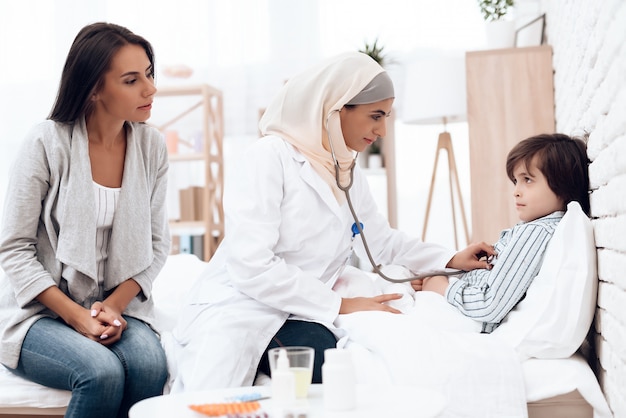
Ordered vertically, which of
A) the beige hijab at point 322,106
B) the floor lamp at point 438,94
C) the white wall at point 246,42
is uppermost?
the white wall at point 246,42

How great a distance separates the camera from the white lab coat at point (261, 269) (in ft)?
5.43

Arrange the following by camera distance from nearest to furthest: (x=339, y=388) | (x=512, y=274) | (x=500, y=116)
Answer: (x=339, y=388)
(x=512, y=274)
(x=500, y=116)

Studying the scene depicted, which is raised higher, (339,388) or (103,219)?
(103,219)

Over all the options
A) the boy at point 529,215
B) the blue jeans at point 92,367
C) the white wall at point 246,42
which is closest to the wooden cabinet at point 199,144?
the white wall at point 246,42

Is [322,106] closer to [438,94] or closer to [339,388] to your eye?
[339,388]

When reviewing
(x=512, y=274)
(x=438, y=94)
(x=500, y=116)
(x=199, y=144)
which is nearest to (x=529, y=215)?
(x=512, y=274)

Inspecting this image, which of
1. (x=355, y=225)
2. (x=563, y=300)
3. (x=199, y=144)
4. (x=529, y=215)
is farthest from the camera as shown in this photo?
(x=199, y=144)

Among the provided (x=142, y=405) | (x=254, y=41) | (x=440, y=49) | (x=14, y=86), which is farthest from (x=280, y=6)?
(x=142, y=405)

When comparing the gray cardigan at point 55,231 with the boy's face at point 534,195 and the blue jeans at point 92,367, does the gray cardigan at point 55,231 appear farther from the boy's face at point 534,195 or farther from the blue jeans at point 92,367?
the boy's face at point 534,195

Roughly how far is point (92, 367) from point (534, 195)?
3.58ft

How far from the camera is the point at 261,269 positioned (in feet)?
5.59

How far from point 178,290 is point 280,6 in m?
2.57

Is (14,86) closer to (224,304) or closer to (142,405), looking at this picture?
(224,304)

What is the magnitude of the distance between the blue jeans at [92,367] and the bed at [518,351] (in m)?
0.10
